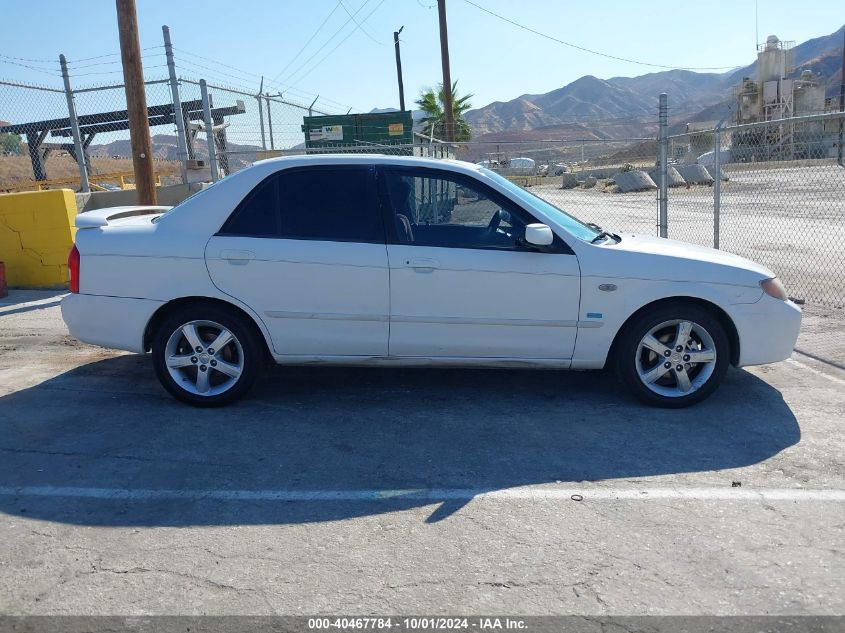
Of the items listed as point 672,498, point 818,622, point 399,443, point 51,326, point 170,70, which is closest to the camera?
point 818,622

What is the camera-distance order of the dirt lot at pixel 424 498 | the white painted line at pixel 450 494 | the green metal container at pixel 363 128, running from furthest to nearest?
1. the green metal container at pixel 363 128
2. the white painted line at pixel 450 494
3. the dirt lot at pixel 424 498

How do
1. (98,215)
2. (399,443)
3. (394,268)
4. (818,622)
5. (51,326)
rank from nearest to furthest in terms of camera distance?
(818,622) → (399,443) → (394,268) → (98,215) → (51,326)

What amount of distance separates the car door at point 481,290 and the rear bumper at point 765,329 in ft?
3.79

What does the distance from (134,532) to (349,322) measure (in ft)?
6.62

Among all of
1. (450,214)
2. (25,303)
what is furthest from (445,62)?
(450,214)

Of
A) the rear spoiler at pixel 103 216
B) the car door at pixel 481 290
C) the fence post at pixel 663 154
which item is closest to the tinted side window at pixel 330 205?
the car door at pixel 481 290

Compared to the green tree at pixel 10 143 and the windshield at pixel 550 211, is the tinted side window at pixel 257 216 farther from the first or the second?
the green tree at pixel 10 143

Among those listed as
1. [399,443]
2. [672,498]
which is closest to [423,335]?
[399,443]

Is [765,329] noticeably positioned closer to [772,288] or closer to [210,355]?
[772,288]

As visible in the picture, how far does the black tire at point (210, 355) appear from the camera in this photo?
5117 mm

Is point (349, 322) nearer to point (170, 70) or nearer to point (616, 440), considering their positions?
point (616, 440)

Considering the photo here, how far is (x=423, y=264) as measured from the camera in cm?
498

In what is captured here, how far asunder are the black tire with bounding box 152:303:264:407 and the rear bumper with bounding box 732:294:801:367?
3294 mm

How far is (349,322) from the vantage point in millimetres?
5086
